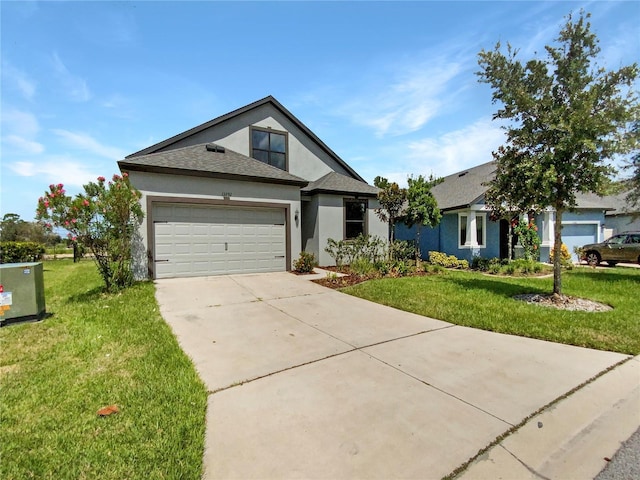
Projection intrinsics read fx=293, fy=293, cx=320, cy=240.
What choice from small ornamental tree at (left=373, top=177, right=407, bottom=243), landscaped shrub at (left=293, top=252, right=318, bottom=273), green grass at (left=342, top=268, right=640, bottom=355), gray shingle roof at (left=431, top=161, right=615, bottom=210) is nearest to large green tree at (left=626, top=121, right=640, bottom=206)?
green grass at (left=342, top=268, right=640, bottom=355)

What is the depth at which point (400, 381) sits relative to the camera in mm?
3287

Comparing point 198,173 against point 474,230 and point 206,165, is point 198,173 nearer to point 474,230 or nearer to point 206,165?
point 206,165

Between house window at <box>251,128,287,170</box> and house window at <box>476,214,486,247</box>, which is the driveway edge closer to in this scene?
house window at <box>476,214,486,247</box>

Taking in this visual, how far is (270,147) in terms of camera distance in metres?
13.6

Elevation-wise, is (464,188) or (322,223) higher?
(464,188)

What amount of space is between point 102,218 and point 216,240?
11.7 feet

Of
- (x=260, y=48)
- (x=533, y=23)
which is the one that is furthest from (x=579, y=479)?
(x=260, y=48)

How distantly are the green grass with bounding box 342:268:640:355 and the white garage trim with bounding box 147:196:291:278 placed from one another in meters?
4.38

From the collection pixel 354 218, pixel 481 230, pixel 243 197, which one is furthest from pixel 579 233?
pixel 243 197

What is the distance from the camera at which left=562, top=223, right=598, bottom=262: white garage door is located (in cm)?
1641

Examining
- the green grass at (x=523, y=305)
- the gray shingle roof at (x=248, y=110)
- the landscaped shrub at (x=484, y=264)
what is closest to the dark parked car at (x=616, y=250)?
the green grass at (x=523, y=305)

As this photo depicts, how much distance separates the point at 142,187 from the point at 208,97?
161 inches

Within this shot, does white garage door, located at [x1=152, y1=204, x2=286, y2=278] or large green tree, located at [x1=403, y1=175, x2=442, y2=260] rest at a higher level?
large green tree, located at [x1=403, y1=175, x2=442, y2=260]

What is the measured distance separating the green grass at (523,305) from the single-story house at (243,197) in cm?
452
